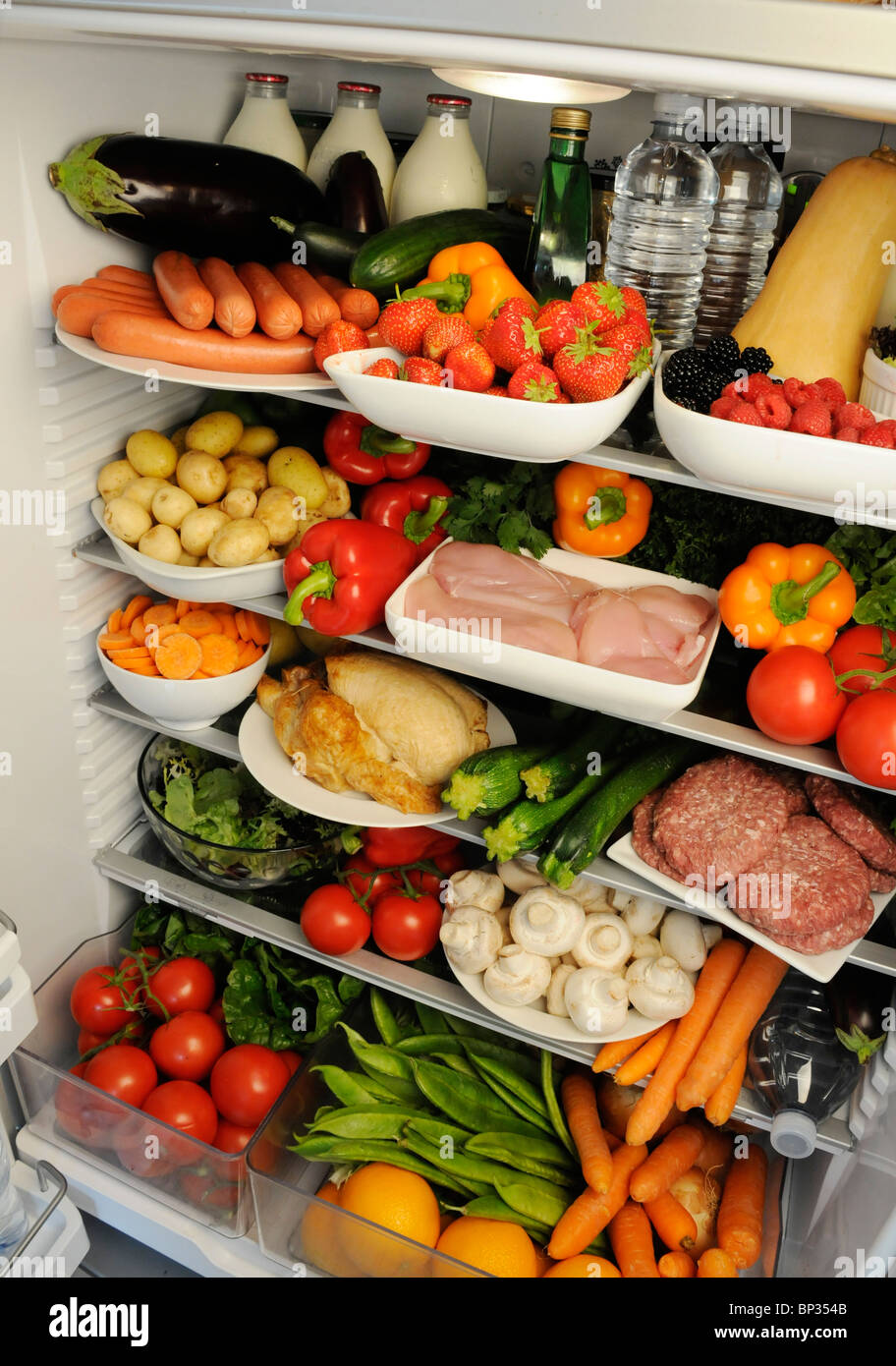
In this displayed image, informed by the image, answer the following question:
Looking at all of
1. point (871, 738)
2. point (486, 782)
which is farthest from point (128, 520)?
point (871, 738)

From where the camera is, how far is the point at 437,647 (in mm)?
1446

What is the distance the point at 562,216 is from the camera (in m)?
1.40

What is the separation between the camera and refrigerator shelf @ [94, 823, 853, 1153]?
159 centimetres

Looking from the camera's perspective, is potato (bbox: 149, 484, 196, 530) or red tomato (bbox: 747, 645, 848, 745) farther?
potato (bbox: 149, 484, 196, 530)

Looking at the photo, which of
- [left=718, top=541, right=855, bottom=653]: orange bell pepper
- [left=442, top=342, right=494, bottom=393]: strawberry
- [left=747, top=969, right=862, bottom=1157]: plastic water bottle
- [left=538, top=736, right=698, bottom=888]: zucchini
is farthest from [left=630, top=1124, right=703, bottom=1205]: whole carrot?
[left=442, top=342, right=494, bottom=393]: strawberry

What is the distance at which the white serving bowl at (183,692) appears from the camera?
171 centimetres

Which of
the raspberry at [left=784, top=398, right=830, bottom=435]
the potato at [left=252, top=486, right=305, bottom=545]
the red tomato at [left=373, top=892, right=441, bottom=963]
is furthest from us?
the red tomato at [left=373, top=892, right=441, bottom=963]

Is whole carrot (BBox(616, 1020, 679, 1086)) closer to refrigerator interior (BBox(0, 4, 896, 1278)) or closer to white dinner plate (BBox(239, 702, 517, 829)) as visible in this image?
refrigerator interior (BBox(0, 4, 896, 1278))

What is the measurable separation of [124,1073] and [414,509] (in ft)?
3.69

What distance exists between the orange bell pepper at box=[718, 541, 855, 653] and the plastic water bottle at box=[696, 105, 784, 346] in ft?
1.14

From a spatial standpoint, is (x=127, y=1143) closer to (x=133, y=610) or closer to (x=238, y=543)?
(x=133, y=610)

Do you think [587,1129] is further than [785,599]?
Yes
